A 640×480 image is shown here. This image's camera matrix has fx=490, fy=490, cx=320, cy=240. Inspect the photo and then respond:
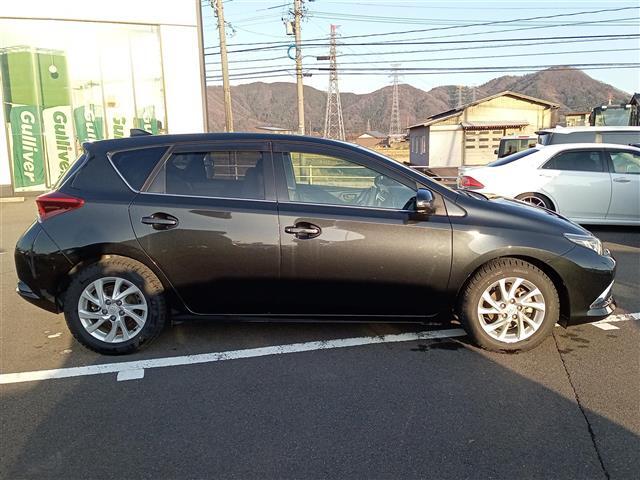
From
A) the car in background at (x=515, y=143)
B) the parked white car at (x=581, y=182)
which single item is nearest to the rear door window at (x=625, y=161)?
the parked white car at (x=581, y=182)

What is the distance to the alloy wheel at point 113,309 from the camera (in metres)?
3.68

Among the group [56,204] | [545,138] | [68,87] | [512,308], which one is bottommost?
[512,308]

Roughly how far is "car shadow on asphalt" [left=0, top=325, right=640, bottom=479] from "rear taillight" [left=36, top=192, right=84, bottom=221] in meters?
1.24

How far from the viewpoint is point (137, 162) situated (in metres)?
3.77

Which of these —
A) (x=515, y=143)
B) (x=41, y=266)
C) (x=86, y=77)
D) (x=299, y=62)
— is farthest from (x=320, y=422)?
(x=299, y=62)

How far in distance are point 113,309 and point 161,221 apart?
0.77m

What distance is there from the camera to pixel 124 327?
3729 mm

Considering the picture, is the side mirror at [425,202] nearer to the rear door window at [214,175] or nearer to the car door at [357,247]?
the car door at [357,247]

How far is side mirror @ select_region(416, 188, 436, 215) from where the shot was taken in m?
3.54

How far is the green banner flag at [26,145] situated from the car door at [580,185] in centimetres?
1404

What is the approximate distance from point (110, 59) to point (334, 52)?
23.7m

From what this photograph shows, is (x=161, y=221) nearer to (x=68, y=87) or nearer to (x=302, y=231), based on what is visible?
(x=302, y=231)

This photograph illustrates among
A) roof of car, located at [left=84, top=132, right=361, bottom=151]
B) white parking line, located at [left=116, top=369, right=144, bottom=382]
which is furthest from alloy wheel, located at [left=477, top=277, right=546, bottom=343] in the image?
white parking line, located at [left=116, top=369, right=144, bottom=382]

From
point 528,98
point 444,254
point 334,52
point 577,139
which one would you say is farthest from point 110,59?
point 528,98
